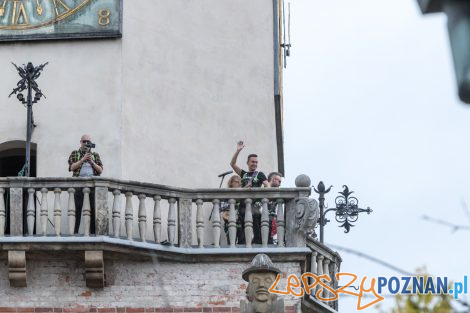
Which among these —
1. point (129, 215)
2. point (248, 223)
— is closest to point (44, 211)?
point (129, 215)

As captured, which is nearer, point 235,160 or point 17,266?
point 17,266

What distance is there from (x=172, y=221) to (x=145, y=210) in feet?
1.24

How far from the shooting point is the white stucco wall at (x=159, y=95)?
1967cm

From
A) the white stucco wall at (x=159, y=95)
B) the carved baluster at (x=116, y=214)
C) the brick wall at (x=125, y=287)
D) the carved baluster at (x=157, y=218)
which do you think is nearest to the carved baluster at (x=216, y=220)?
the brick wall at (x=125, y=287)

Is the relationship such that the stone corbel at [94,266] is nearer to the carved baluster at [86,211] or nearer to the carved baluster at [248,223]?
the carved baluster at [86,211]

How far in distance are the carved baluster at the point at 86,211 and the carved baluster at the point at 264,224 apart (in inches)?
76.3

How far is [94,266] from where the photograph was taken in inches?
714

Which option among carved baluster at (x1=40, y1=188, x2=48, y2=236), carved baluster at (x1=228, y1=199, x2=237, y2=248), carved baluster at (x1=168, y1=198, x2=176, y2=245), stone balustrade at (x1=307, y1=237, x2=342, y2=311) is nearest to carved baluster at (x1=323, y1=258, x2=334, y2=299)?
stone balustrade at (x1=307, y1=237, x2=342, y2=311)

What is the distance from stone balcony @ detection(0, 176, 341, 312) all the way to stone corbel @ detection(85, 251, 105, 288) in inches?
0.4

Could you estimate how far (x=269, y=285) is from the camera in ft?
53.2

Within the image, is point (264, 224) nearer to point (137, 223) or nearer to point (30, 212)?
point (137, 223)

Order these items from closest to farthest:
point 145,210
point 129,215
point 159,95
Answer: point 129,215
point 145,210
point 159,95

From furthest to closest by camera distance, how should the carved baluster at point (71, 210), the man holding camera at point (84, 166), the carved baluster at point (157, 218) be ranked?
the carved baluster at point (157, 218)
the man holding camera at point (84, 166)
the carved baluster at point (71, 210)

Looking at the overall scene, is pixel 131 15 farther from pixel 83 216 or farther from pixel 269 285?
pixel 269 285
